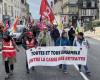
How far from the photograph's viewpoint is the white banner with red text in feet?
50.5

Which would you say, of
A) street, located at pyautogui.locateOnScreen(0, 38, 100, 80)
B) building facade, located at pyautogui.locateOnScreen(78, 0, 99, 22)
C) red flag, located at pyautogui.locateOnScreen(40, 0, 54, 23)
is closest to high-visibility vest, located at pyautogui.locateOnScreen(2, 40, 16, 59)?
street, located at pyautogui.locateOnScreen(0, 38, 100, 80)

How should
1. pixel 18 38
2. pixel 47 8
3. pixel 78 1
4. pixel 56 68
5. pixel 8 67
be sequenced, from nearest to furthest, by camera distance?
pixel 8 67 → pixel 56 68 → pixel 47 8 → pixel 18 38 → pixel 78 1

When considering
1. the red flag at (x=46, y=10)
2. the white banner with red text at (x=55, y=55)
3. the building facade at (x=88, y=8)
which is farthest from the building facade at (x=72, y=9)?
the white banner with red text at (x=55, y=55)

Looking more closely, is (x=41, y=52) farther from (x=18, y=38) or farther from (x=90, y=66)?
(x=18, y=38)

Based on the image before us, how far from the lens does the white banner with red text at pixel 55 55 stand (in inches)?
606

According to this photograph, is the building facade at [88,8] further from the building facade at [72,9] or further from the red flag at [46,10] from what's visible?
the red flag at [46,10]

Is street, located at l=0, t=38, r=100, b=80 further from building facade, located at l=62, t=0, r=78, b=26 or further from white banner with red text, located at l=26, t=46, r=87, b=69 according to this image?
building facade, located at l=62, t=0, r=78, b=26

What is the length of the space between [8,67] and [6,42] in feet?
2.86

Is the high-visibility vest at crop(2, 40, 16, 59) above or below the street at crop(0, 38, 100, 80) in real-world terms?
above

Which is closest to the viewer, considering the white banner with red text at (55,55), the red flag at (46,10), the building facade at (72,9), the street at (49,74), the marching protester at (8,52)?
the street at (49,74)

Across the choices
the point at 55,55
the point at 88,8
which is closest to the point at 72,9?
the point at 88,8

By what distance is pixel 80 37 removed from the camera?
1580cm

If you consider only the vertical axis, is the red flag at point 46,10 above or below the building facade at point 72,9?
above

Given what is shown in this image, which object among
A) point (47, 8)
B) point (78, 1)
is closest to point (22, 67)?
point (47, 8)
